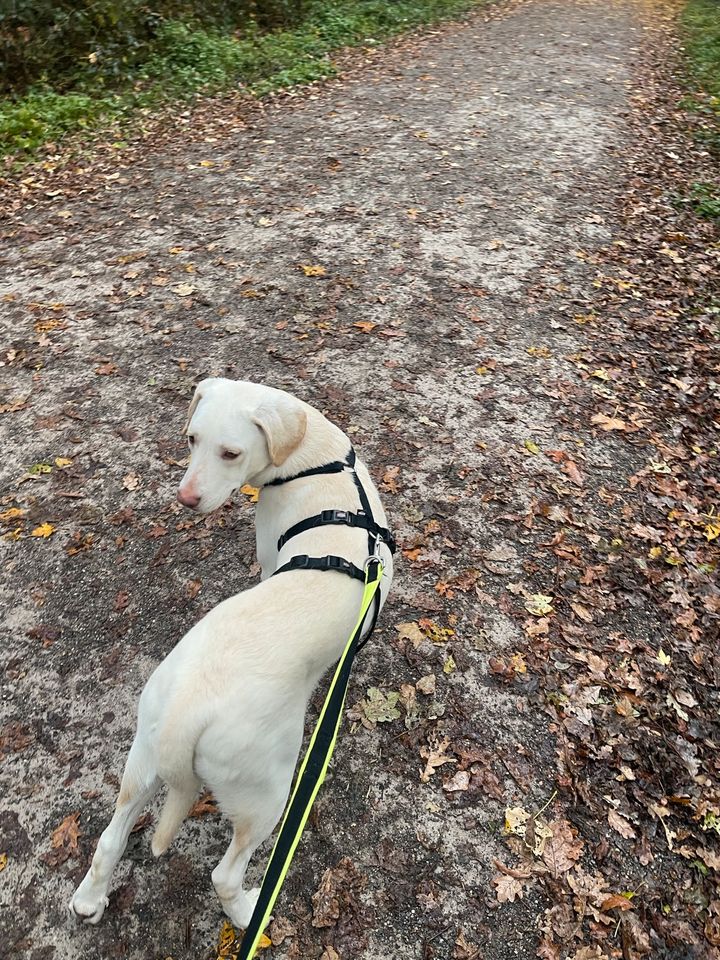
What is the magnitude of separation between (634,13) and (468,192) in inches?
649

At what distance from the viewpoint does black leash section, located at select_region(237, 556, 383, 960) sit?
174 centimetres

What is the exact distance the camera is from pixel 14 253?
7.07 metres

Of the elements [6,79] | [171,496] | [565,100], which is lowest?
[171,496]

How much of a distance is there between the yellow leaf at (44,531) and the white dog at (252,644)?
183 centimetres

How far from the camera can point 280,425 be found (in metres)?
2.93

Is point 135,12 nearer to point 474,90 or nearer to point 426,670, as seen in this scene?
point 474,90

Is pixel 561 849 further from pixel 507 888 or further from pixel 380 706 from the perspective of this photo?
pixel 380 706

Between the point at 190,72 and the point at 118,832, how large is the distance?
12.8 m

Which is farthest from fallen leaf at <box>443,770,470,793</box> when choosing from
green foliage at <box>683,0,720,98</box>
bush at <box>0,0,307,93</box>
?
green foliage at <box>683,0,720,98</box>

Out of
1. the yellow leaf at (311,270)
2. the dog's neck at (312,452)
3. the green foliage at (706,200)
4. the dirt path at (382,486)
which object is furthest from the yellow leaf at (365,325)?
the green foliage at (706,200)

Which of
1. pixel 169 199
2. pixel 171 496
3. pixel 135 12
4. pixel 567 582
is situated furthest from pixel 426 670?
pixel 135 12

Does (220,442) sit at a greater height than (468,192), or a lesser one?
greater

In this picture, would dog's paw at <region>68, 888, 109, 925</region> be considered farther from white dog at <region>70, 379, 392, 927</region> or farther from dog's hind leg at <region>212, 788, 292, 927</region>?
dog's hind leg at <region>212, 788, 292, 927</region>

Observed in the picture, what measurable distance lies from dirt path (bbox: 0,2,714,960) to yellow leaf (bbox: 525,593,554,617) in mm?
75
